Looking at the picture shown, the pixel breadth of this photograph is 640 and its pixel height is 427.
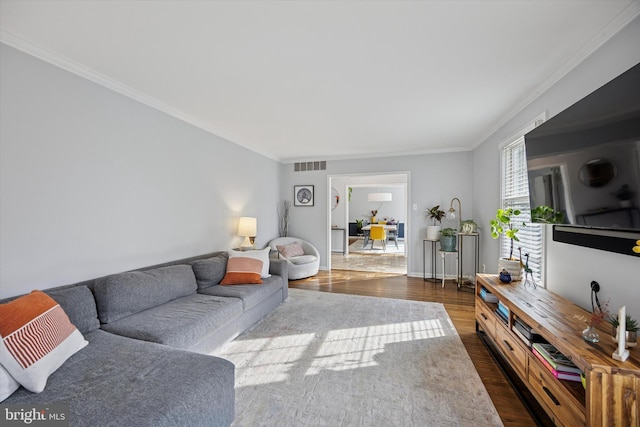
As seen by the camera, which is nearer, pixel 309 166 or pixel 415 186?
pixel 415 186

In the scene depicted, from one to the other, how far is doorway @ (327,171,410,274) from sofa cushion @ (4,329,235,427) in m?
4.37

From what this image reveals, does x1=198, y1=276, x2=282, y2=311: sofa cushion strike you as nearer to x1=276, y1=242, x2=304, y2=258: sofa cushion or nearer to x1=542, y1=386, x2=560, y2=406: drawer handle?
x1=276, y1=242, x2=304, y2=258: sofa cushion

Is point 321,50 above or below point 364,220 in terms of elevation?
above

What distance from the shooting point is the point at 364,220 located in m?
11.0

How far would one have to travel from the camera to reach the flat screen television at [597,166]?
4.27 ft

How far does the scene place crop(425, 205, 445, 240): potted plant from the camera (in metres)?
4.80

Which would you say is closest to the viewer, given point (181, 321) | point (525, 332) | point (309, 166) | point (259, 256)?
point (525, 332)

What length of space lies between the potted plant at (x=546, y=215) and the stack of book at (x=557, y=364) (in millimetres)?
909

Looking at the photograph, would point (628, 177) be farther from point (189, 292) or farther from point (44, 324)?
point (189, 292)

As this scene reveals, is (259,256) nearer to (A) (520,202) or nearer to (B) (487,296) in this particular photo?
(B) (487,296)

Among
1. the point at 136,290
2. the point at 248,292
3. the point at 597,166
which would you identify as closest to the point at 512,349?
the point at 597,166

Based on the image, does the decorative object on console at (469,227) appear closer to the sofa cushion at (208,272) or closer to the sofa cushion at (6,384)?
the sofa cushion at (208,272)

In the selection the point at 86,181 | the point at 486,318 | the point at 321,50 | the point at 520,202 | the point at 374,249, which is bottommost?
the point at 374,249

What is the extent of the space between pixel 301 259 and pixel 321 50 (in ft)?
12.1
